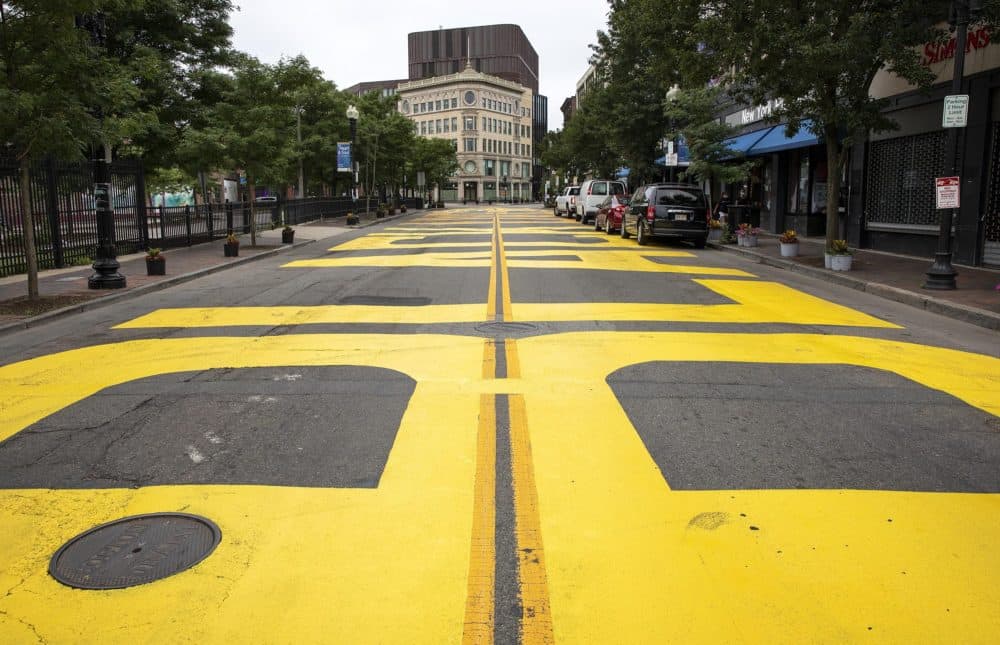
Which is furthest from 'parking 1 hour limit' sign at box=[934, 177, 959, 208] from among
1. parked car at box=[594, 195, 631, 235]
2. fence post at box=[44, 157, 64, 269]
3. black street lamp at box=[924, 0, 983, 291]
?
fence post at box=[44, 157, 64, 269]

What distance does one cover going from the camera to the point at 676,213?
2327 centimetres

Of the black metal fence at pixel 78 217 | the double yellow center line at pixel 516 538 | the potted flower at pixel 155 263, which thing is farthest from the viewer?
the black metal fence at pixel 78 217

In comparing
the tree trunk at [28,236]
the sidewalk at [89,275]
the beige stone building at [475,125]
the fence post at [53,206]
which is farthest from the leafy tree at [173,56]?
the beige stone building at [475,125]

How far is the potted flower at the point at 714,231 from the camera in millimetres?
25837

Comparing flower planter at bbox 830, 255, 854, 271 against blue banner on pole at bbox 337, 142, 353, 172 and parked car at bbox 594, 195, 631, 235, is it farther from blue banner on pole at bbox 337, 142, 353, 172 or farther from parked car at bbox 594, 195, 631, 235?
blue banner on pole at bbox 337, 142, 353, 172

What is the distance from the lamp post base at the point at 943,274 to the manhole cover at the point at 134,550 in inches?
513

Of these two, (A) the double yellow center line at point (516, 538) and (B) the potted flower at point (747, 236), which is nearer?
(A) the double yellow center line at point (516, 538)

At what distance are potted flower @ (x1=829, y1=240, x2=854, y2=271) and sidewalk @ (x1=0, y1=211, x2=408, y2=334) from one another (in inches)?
540

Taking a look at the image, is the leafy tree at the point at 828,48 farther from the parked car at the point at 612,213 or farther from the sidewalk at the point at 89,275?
the sidewalk at the point at 89,275

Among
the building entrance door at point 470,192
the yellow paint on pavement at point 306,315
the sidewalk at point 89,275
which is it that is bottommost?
the yellow paint on pavement at point 306,315

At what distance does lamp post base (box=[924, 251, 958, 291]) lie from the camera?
13.1 metres

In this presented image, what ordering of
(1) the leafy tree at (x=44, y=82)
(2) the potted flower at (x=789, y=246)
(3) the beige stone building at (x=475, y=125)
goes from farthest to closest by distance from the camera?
(3) the beige stone building at (x=475, y=125), (2) the potted flower at (x=789, y=246), (1) the leafy tree at (x=44, y=82)

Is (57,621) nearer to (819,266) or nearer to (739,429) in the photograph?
(739,429)

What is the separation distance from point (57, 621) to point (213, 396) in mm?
3559
